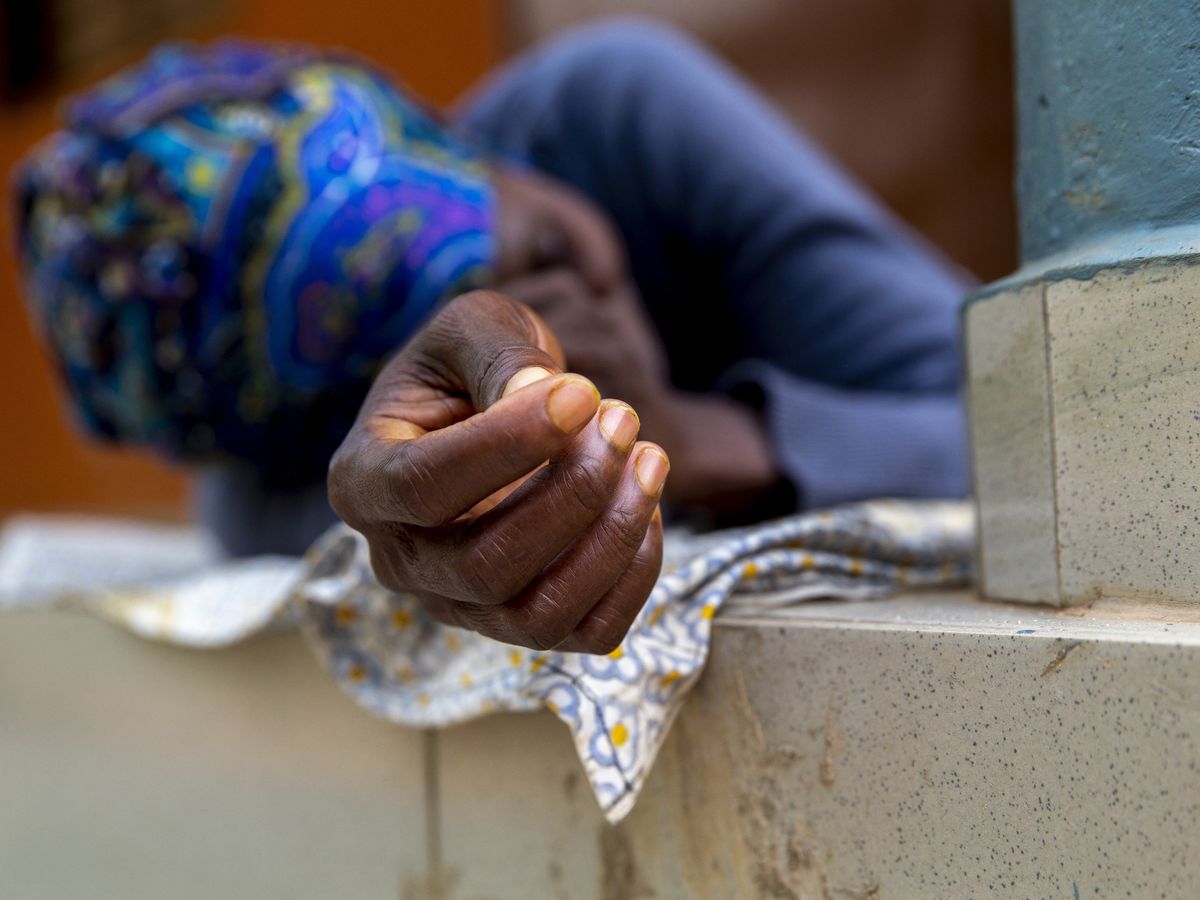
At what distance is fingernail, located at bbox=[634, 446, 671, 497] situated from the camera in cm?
43

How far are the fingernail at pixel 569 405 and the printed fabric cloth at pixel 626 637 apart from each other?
179 mm

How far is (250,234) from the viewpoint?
915 millimetres

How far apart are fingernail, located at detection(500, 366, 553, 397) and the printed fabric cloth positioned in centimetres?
18

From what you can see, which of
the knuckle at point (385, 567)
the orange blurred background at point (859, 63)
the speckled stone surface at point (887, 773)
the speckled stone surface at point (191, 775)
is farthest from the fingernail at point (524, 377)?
the orange blurred background at point (859, 63)

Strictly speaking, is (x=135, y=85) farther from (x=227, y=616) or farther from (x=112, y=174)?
(x=227, y=616)

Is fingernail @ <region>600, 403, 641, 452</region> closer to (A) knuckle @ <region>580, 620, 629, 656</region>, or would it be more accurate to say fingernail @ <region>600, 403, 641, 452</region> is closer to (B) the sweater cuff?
(A) knuckle @ <region>580, 620, 629, 656</region>

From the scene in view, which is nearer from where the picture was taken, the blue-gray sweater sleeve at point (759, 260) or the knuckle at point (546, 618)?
the knuckle at point (546, 618)

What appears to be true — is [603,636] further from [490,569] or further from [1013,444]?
[1013,444]

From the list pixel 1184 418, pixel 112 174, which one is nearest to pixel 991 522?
pixel 1184 418

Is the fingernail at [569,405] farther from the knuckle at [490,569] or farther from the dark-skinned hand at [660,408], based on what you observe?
the dark-skinned hand at [660,408]

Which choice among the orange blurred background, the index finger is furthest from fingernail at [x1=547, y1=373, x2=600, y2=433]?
the orange blurred background

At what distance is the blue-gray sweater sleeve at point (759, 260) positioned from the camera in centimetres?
93

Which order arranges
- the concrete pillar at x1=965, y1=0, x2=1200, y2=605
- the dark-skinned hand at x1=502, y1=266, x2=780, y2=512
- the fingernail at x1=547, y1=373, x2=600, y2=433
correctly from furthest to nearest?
the dark-skinned hand at x1=502, y1=266, x2=780, y2=512 < the concrete pillar at x1=965, y1=0, x2=1200, y2=605 < the fingernail at x1=547, y1=373, x2=600, y2=433

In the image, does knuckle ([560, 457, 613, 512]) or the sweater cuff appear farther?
the sweater cuff
